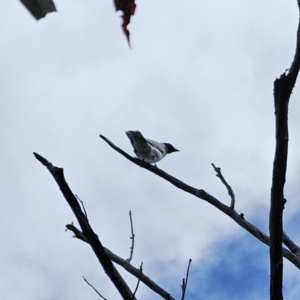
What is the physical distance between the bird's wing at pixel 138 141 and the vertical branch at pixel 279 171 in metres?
8.47

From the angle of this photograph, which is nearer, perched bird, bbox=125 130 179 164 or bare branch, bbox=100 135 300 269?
bare branch, bbox=100 135 300 269

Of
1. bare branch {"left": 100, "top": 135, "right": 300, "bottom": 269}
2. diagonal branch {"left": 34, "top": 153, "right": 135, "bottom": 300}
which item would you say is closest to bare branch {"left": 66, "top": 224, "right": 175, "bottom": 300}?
diagonal branch {"left": 34, "top": 153, "right": 135, "bottom": 300}

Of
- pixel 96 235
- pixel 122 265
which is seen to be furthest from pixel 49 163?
pixel 122 265

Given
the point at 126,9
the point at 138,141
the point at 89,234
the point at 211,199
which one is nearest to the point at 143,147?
the point at 138,141

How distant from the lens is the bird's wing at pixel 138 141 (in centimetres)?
1138

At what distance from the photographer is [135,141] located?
1154cm

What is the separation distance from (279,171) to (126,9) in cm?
224

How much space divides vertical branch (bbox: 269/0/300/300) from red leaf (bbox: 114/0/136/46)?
1.71 meters

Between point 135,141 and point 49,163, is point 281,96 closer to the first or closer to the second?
point 49,163

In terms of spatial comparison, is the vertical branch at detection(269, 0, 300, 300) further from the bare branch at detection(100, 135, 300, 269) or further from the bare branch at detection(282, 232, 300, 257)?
the bare branch at detection(282, 232, 300, 257)

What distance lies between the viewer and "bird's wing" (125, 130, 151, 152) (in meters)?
11.4

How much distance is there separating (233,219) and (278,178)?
1.86m

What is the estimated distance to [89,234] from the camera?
2.59 meters

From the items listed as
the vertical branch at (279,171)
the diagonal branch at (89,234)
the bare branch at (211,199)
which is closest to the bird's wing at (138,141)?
the bare branch at (211,199)
